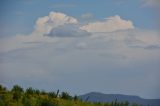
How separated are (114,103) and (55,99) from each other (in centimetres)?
978

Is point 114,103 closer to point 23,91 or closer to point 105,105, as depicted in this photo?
point 105,105

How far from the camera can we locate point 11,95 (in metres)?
39.7

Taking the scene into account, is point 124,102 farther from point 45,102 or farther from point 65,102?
point 45,102

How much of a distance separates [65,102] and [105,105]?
7085 mm

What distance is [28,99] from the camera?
40094mm

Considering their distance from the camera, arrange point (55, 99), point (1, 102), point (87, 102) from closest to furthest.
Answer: point (1, 102)
point (55, 99)
point (87, 102)

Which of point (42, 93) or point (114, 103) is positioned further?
point (114, 103)

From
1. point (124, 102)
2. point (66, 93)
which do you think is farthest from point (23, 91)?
point (124, 102)

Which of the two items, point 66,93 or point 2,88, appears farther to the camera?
point 66,93

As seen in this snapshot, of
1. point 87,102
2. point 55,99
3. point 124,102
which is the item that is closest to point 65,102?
point 55,99

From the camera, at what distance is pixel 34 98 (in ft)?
137

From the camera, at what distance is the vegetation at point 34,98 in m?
38.8

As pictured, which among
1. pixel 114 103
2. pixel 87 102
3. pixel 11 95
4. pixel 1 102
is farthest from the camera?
pixel 114 103

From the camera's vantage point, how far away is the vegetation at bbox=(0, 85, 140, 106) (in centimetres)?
3884
